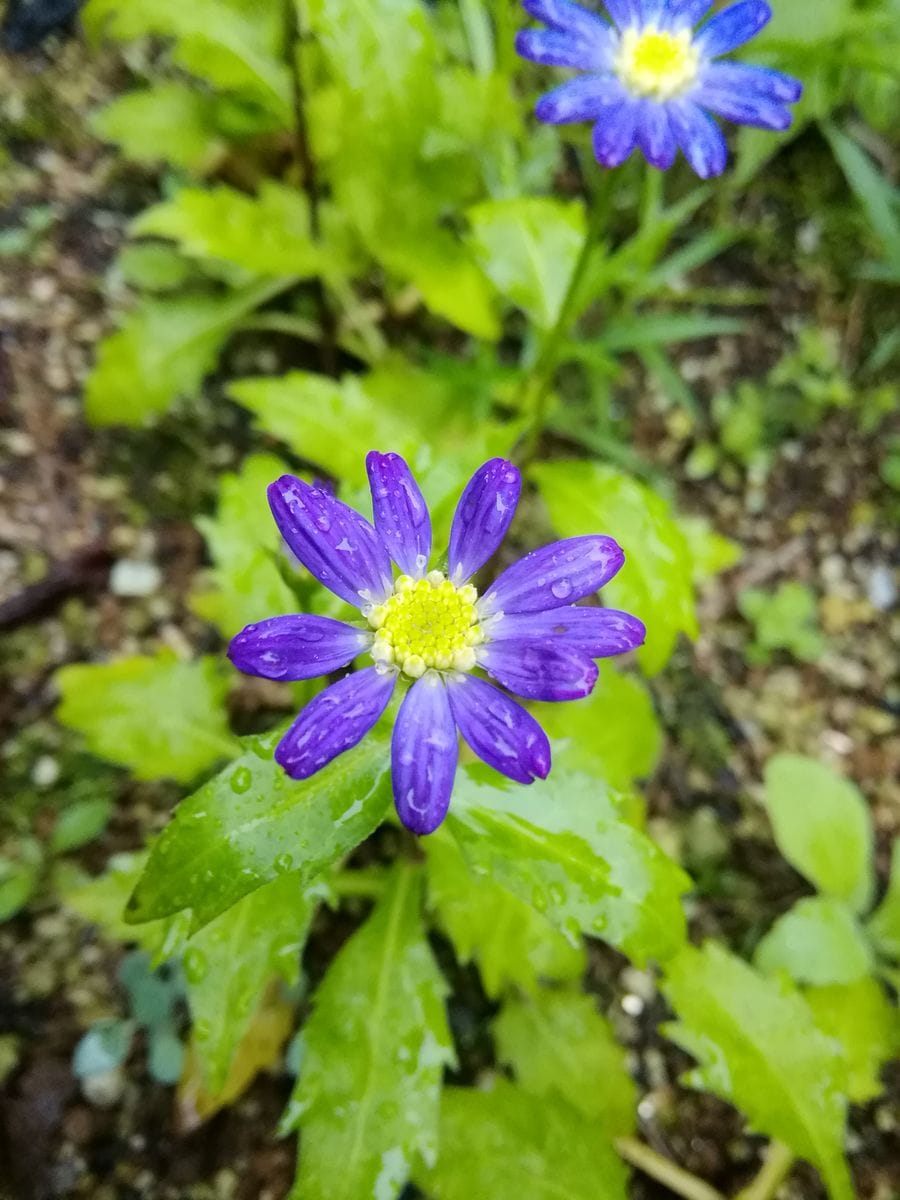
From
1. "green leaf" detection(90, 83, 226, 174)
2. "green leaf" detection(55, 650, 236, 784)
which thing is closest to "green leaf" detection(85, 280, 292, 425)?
"green leaf" detection(90, 83, 226, 174)

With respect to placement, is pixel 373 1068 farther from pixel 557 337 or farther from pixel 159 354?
pixel 159 354

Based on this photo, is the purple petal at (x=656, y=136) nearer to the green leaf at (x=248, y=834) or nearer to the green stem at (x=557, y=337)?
the green stem at (x=557, y=337)

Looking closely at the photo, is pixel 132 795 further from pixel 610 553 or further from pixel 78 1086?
pixel 610 553

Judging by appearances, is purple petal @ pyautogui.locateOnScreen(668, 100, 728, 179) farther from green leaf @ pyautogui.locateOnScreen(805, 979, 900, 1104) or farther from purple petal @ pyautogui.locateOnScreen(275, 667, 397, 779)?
green leaf @ pyautogui.locateOnScreen(805, 979, 900, 1104)

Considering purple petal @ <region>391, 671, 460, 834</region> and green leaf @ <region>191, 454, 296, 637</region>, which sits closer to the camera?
purple petal @ <region>391, 671, 460, 834</region>

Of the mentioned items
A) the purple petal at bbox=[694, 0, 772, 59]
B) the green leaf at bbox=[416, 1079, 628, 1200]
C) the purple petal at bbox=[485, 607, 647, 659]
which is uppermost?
the purple petal at bbox=[694, 0, 772, 59]

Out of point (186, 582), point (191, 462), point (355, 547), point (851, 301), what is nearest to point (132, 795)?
point (186, 582)
